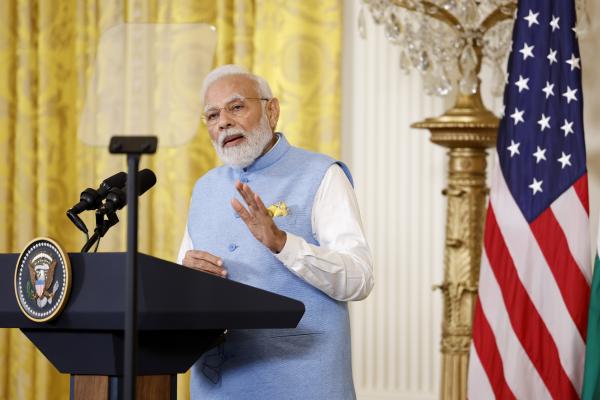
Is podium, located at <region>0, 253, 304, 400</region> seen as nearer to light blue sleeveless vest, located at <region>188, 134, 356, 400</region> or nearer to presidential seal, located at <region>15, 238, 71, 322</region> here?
presidential seal, located at <region>15, 238, 71, 322</region>

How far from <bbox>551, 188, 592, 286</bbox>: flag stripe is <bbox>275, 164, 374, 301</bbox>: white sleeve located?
1116 millimetres

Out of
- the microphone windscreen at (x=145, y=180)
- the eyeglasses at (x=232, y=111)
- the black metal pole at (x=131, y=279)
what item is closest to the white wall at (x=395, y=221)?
the eyeglasses at (x=232, y=111)

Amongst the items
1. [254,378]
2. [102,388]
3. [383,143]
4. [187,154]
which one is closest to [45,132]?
[187,154]

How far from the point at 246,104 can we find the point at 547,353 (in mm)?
1456

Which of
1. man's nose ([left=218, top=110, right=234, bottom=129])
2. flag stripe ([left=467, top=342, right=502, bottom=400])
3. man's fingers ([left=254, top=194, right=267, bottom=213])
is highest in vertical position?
man's nose ([left=218, top=110, right=234, bottom=129])

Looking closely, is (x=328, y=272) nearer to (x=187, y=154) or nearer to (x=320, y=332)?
(x=320, y=332)

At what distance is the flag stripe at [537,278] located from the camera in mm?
3057

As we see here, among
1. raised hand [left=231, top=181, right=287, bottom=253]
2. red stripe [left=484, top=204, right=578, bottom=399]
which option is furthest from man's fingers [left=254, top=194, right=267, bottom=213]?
red stripe [left=484, top=204, right=578, bottom=399]

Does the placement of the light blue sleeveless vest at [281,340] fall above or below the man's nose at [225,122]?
below

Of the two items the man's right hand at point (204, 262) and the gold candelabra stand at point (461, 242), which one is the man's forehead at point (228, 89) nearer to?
the man's right hand at point (204, 262)

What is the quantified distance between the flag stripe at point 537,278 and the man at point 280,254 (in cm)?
104

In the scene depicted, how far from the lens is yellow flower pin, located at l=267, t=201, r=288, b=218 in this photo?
2.23 m

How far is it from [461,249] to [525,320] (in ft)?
1.93

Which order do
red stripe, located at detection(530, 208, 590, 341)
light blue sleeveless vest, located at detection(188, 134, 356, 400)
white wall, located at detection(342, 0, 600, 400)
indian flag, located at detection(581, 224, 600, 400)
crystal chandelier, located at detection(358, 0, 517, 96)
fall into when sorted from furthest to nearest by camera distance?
1. white wall, located at detection(342, 0, 600, 400)
2. crystal chandelier, located at detection(358, 0, 517, 96)
3. red stripe, located at detection(530, 208, 590, 341)
4. indian flag, located at detection(581, 224, 600, 400)
5. light blue sleeveless vest, located at detection(188, 134, 356, 400)
